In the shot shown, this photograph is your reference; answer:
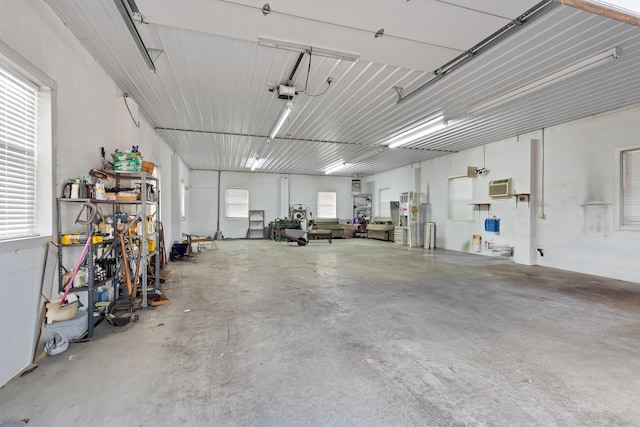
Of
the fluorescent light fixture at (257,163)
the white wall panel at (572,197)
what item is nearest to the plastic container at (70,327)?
the fluorescent light fixture at (257,163)

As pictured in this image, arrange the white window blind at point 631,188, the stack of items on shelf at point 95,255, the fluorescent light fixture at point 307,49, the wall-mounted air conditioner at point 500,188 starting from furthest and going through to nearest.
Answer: the wall-mounted air conditioner at point 500,188 < the white window blind at point 631,188 < the fluorescent light fixture at point 307,49 < the stack of items on shelf at point 95,255

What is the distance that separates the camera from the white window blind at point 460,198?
9164 mm

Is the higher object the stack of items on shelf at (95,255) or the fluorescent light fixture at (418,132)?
the fluorescent light fixture at (418,132)

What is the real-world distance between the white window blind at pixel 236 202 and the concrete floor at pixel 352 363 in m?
9.10

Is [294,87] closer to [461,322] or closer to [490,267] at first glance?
[461,322]

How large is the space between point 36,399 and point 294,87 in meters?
4.36

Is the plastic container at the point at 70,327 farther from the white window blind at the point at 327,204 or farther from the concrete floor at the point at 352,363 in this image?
the white window blind at the point at 327,204

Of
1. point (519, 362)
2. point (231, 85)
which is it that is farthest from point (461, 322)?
point (231, 85)

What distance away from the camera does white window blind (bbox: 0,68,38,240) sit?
2.18 meters

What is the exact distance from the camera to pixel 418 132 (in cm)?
702

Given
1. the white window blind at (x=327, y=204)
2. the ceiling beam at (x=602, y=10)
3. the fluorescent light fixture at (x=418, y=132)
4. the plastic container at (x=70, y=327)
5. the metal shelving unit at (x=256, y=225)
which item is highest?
the fluorescent light fixture at (x=418, y=132)

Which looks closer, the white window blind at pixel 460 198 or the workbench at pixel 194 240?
the workbench at pixel 194 240

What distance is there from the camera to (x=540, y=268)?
6.55m

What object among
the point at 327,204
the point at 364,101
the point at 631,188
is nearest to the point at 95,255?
the point at 364,101
